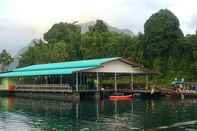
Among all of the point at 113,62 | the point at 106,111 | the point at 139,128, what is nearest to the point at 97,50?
the point at 113,62

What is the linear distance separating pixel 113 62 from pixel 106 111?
18.5 m

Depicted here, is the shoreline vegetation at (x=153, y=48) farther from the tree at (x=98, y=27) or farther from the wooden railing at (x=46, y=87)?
the wooden railing at (x=46, y=87)

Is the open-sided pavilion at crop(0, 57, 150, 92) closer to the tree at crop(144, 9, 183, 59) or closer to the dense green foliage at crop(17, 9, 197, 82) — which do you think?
the dense green foliage at crop(17, 9, 197, 82)

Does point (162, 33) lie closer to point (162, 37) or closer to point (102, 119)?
point (162, 37)

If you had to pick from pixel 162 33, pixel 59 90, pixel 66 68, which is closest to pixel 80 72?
pixel 59 90

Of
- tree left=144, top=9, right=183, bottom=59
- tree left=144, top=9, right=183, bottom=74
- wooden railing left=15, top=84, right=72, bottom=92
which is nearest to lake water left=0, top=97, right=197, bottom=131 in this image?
wooden railing left=15, top=84, right=72, bottom=92

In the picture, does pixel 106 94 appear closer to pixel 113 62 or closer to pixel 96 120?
pixel 113 62

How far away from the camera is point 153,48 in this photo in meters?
72.0

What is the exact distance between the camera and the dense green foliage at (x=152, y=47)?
6825 centimetres

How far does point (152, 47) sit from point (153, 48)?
239mm

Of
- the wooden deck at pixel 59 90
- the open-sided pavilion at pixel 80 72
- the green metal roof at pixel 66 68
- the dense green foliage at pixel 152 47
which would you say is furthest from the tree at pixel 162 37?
the green metal roof at pixel 66 68

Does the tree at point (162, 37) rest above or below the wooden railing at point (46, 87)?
above

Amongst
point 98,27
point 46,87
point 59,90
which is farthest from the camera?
point 98,27

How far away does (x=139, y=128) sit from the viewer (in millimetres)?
29391
